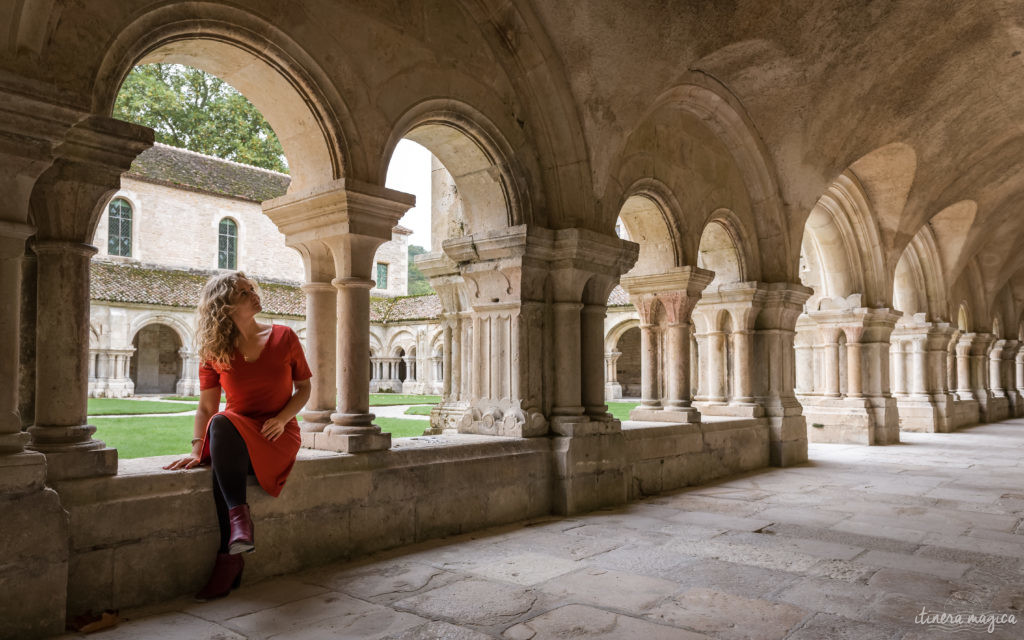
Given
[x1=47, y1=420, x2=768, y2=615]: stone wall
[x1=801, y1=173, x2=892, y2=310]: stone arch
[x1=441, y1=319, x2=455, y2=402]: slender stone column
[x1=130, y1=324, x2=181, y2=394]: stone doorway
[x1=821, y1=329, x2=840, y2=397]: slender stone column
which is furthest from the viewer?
[x1=130, y1=324, x2=181, y2=394]: stone doorway

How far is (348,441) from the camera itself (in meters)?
3.84

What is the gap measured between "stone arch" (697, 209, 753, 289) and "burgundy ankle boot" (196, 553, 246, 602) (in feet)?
18.0

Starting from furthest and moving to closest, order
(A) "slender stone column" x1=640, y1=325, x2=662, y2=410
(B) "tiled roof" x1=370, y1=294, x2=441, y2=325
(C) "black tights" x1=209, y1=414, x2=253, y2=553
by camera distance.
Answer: (B) "tiled roof" x1=370, y1=294, x2=441, y2=325, (A) "slender stone column" x1=640, y1=325, x2=662, y2=410, (C) "black tights" x1=209, y1=414, x2=253, y2=553

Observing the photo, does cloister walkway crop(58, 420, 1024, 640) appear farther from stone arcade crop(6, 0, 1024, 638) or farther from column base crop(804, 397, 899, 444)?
column base crop(804, 397, 899, 444)

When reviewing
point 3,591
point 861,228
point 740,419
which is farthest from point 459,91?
point 861,228

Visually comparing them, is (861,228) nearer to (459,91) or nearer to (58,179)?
(459,91)

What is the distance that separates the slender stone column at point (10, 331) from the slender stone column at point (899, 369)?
13099 millimetres

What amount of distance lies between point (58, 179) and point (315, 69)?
139 centimetres

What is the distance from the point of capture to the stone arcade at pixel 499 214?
2.88m

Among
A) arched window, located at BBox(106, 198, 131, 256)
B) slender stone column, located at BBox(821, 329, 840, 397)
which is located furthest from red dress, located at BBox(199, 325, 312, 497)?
arched window, located at BBox(106, 198, 131, 256)

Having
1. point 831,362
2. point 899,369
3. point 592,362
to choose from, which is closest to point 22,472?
point 592,362

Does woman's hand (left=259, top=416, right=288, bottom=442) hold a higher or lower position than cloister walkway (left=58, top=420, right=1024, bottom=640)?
higher

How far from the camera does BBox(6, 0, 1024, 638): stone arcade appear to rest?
2885 mm

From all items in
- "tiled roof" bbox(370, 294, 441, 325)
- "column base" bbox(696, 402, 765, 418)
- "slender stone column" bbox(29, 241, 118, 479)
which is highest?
"tiled roof" bbox(370, 294, 441, 325)
